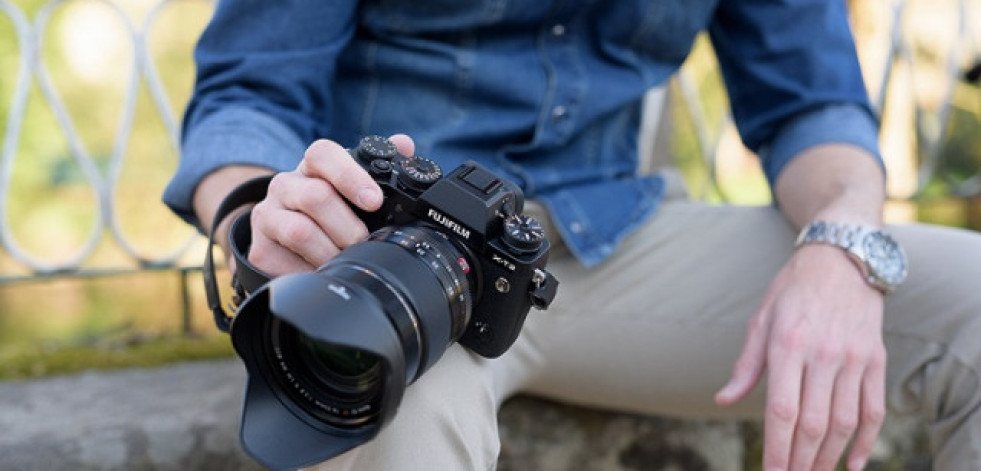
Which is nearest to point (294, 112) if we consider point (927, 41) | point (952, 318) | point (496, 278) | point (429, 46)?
point (429, 46)

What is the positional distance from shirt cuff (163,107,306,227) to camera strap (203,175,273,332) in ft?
0.22

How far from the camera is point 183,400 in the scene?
1.42 meters

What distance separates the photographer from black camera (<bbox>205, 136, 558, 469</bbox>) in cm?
74

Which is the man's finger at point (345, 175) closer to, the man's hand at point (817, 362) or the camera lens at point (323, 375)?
the camera lens at point (323, 375)

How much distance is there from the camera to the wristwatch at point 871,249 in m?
1.11

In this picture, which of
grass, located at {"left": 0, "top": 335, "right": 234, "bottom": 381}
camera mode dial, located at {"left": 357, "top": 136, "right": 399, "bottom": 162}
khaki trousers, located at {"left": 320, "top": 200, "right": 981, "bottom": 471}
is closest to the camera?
camera mode dial, located at {"left": 357, "top": 136, "right": 399, "bottom": 162}

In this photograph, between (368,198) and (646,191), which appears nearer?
(368,198)

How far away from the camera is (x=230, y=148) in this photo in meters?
1.08

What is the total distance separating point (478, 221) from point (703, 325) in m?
0.45

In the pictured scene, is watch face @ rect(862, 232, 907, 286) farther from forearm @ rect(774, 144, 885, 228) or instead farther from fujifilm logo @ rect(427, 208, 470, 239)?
fujifilm logo @ rect(427, 208, 470, 239)

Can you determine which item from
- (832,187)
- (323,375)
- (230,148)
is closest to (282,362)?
(323,375)

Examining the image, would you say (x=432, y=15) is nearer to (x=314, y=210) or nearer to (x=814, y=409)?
(x=314, y=210)

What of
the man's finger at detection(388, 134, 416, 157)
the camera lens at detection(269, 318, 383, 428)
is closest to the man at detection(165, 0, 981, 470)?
the man's finger at detection(388, 134, 416, 157)

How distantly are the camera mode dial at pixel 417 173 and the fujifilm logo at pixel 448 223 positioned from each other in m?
0.02
